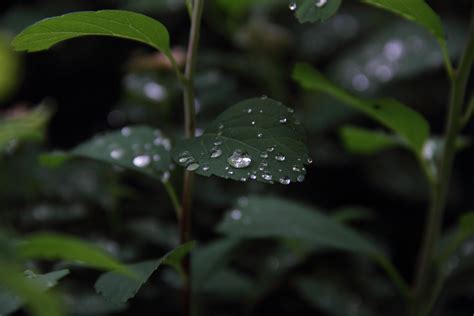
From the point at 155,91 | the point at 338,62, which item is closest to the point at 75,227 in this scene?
the point at 155,91

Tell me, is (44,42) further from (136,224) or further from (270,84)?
(270,84)

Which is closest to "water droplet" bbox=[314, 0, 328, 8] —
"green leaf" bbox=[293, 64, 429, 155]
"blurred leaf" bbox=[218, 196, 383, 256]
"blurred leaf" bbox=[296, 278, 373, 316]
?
"green leaf" bbox=[293, 64, 429, 155]

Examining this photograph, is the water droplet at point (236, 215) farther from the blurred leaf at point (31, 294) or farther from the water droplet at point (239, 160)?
the blurred leaf at point (31, 294)

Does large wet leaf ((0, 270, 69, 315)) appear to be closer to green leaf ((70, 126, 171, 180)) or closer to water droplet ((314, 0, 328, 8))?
green leaf ((70, 126, 171, 180))

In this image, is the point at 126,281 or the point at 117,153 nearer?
the point at 126,281

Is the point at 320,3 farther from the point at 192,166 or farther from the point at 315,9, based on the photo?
the point at 192,166

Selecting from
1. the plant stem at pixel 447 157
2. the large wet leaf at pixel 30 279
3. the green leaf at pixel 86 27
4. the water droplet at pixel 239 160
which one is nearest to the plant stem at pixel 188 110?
the green leaf at pixel 86 27

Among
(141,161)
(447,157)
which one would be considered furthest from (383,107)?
(141,161)
